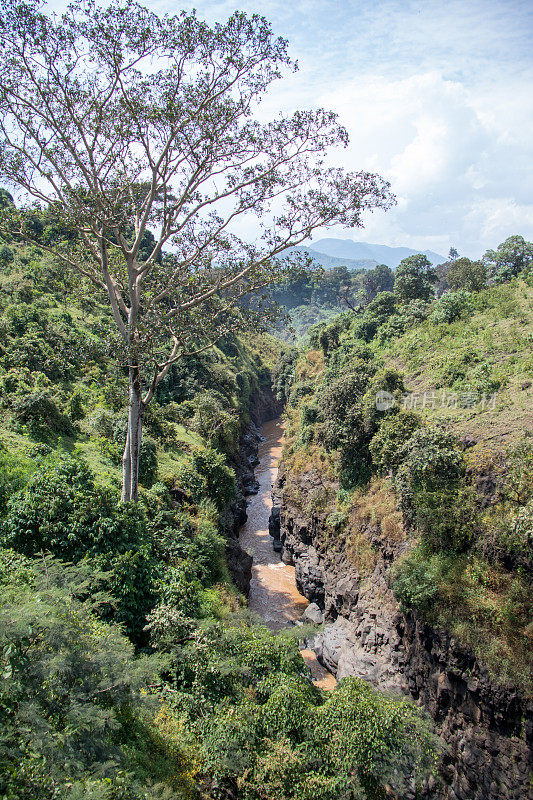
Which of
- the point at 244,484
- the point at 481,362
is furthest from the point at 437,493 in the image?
the point at 244,484

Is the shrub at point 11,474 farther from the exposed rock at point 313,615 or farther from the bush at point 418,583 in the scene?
the exposed rock at point 313,615

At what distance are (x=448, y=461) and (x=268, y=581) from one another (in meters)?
14.3

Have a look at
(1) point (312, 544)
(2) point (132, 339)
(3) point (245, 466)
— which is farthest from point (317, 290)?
(2) point (132, 339)

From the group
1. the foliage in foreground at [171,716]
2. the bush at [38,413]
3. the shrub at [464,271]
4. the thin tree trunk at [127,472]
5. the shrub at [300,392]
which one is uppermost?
the shrub at [464,271]

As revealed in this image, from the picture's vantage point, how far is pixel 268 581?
24.6 meters

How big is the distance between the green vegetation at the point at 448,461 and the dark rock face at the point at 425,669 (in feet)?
2.06

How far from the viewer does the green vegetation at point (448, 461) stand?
12.2 meters

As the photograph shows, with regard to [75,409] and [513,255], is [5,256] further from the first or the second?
[513,255]

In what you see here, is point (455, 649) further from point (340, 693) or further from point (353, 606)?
point (353, 606)

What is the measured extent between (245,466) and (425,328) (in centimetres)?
1903

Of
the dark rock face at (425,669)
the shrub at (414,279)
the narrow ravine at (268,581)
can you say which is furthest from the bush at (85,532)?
the shrub at (414,279)

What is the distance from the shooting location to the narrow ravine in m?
19.7

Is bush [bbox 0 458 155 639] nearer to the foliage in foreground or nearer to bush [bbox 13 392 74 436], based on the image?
the foliage in foreground

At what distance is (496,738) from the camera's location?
10922mm
